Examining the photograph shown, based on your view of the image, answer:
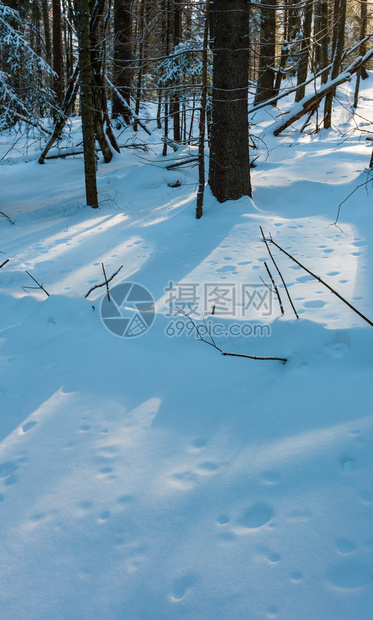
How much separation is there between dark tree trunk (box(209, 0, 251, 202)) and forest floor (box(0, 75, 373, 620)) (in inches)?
70.7

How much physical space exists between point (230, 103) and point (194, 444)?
5868 millimetres

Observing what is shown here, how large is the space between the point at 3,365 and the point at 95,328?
86 centimetres

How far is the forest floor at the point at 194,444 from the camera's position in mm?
1782

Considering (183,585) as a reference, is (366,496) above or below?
above

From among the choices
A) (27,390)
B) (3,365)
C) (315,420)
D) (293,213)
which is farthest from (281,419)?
(293,213)

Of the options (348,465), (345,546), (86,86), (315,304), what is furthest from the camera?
(86,86)

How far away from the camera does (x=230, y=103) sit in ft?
21.7

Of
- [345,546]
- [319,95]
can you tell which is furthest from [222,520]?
[319,95]

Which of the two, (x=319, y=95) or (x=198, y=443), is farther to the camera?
(x=319, y=95)

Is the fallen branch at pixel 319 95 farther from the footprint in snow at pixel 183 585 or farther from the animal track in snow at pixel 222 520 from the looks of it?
the footprint in snow at pixel 183 585

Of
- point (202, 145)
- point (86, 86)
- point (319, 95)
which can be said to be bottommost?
point (202, 145)

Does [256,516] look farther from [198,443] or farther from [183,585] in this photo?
[198,443]

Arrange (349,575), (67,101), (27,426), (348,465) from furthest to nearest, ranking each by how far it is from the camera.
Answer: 1. (67,101)
2. (27,426)
3. (348,465)
4. (349,575)

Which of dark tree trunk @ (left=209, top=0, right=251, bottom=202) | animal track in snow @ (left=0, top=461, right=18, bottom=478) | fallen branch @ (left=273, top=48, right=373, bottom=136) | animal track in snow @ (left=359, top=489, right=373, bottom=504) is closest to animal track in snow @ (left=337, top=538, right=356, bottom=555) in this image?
animal track in snow @ (left=359, top=489, right=373, bottom=504)
